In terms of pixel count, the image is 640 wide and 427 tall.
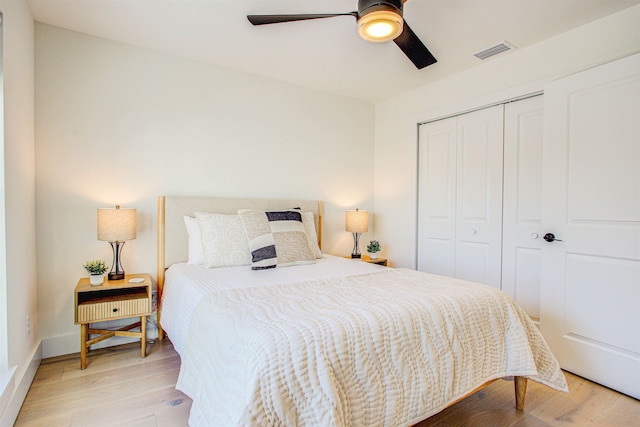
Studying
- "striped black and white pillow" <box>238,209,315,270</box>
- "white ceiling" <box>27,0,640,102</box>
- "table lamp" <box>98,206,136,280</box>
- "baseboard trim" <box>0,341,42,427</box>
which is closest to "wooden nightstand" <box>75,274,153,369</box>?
"table lamp" <box>98,206,136,280</box>

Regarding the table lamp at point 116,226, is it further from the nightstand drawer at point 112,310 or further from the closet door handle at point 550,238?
the closet door handle at point 550,238

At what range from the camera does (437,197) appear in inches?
140

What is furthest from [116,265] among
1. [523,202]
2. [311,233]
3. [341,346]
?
[523,202]

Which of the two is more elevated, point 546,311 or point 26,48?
point 26,48

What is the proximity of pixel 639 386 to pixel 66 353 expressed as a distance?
12.9ft

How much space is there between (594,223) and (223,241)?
2.67 meters

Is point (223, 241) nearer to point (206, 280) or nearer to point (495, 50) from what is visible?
point (206, 280)

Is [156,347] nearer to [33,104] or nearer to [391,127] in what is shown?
[33,104]

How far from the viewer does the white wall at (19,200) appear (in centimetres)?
174

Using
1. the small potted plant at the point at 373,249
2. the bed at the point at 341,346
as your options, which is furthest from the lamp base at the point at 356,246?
the bed at the point at 341,346

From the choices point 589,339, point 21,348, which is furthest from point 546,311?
point 21,348

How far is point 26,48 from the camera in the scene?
2.18m

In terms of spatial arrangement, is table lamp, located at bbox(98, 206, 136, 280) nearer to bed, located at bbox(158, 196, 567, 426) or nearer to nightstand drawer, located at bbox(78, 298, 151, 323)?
nightstand drawer, located at bbox(78, 298, 151, 323)

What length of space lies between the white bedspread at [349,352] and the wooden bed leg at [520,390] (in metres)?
0.10
